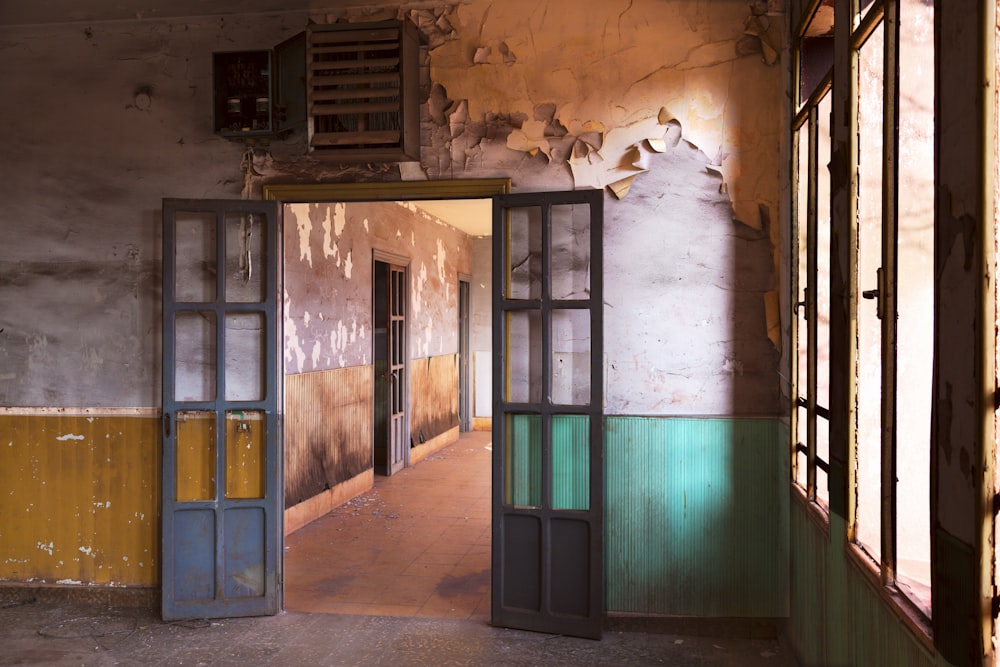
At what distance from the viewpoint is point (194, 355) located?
13.8 ft

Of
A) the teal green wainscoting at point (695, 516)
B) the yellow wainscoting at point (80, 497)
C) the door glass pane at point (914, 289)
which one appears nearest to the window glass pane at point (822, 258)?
the teal green wainscoting at point (695, 516)

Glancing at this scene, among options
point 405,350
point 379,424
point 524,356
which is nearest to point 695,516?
point 524,356

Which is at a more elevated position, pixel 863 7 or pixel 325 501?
pixel 863 7

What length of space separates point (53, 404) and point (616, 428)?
298 centimetres

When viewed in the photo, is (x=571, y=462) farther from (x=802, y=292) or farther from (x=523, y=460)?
(x=802, y=292)

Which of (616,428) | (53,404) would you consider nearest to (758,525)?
(616,428)

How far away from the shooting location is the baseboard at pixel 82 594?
425 centimetres

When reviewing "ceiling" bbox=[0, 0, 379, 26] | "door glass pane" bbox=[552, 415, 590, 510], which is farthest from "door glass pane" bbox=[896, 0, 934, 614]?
"ceiling" bbox=[0, 0, 379, 26]

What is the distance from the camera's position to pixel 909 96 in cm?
213

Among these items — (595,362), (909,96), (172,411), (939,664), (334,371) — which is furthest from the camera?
(334,371)

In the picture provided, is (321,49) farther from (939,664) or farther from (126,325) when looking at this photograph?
(939,664)

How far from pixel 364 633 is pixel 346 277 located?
3546 mm

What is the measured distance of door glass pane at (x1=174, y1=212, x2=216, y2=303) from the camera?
4.20 meters

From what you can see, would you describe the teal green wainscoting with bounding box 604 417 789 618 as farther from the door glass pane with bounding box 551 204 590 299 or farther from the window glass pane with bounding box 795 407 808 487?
the door glass pane with bounding box 551 204 590 299
